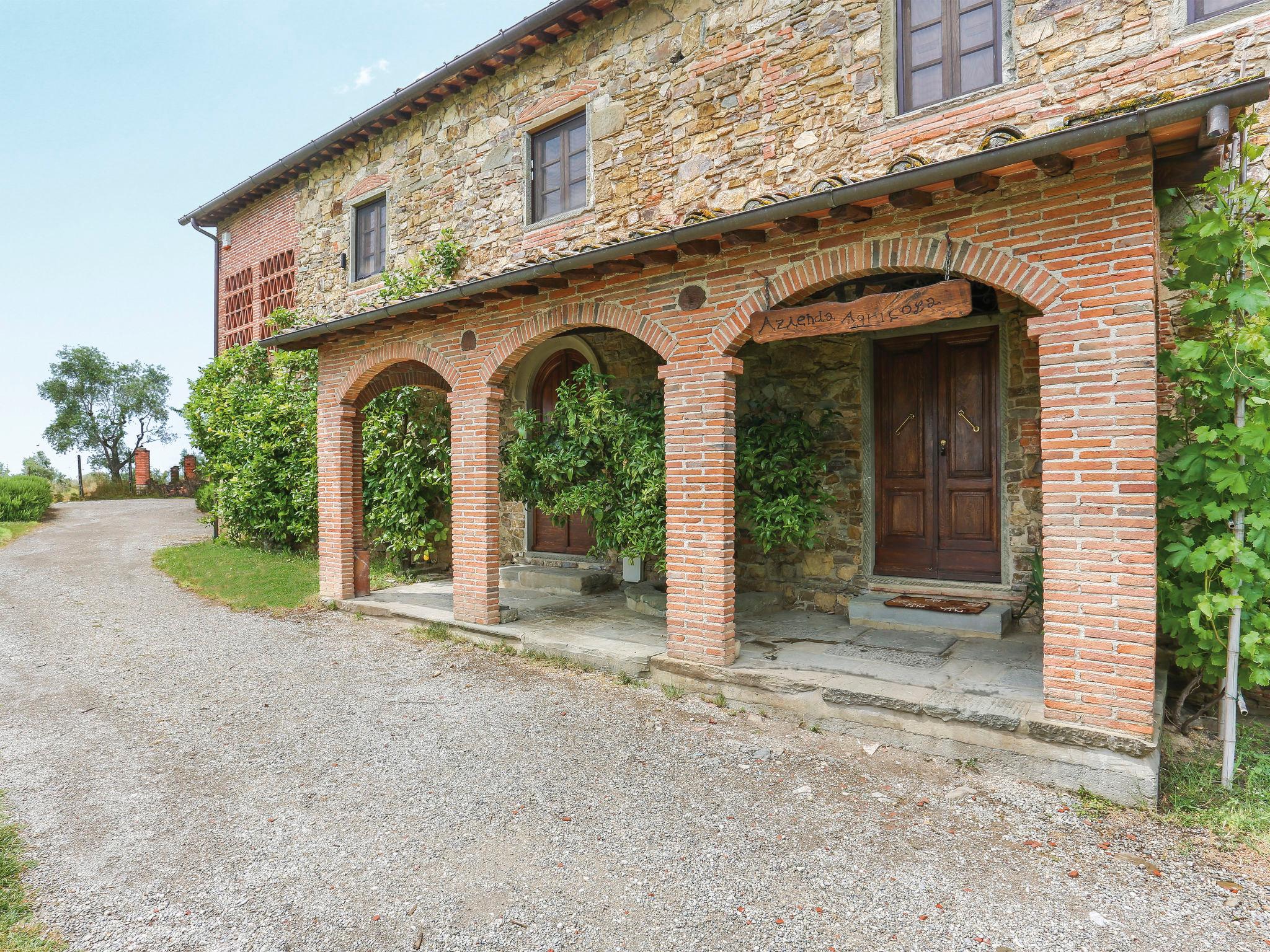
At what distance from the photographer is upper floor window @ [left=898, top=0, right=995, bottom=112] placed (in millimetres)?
5496

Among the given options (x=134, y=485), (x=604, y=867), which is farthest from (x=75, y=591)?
(x=134, y=485)

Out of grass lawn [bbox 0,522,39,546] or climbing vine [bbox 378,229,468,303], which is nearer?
→ climbing vine [bbox 378,229,468,303]

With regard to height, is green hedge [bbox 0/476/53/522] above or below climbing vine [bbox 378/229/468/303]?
below

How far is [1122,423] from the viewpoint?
3557mm

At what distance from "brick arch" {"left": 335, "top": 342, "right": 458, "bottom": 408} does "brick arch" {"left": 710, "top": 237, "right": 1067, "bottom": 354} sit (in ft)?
10.2

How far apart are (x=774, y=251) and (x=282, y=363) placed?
10650 mm

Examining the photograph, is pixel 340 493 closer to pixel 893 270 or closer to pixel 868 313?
pixel 868 313

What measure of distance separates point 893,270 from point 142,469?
1133 inches

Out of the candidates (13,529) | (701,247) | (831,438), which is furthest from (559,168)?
(13,529)

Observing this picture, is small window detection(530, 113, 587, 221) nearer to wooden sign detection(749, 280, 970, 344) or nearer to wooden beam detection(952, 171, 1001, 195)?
wooden sign detection(749, 280, 970, 344)

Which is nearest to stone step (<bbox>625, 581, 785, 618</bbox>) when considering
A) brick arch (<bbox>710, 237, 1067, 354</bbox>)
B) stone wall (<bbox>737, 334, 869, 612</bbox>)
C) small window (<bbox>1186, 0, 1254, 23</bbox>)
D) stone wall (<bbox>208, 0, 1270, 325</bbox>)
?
stone wall (<bbox>737, 334, 869, 612</bbox>)

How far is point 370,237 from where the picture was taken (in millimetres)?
10750

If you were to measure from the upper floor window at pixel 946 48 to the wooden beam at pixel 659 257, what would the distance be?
103 inches

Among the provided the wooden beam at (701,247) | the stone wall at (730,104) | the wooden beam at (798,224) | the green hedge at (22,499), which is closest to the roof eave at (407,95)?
the stone wall at (730,104)
